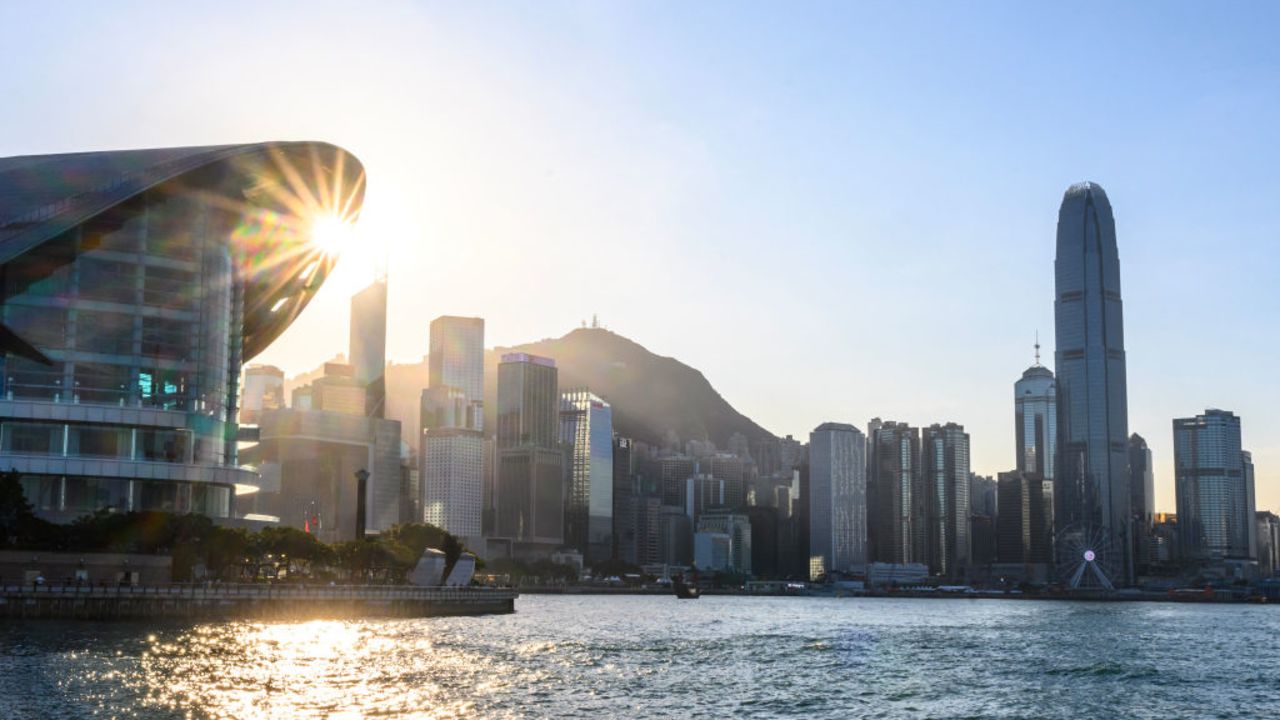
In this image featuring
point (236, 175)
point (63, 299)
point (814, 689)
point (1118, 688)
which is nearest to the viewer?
point (814, 689)

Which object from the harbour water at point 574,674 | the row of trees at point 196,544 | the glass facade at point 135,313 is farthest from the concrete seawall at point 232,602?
the glass facade at point 135,313

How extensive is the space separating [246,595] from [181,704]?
177 ft

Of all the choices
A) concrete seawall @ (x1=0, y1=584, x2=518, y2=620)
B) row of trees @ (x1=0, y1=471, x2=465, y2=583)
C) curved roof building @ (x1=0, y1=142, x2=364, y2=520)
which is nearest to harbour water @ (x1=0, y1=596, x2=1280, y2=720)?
concrete seawall @ (x1=0, y1=584, x2=518, y2=620)

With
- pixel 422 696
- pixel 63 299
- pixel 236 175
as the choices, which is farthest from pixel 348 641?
pixel 236 175

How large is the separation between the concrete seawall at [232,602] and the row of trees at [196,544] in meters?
7.58

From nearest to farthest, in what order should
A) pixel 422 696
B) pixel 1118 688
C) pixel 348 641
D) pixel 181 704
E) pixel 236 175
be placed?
pixel 181 704, pixel 422 696, pixel 1118 688, pixel 348 641, pixel 236 175

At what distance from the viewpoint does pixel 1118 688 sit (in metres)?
72.9

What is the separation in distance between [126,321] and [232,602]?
3363 centimetres

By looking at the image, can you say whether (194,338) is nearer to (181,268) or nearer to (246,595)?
(181,268)

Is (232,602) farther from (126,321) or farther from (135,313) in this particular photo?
(135,313)

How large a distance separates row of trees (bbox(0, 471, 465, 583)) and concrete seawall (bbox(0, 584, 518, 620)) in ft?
24.9

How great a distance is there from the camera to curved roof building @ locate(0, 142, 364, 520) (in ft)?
390

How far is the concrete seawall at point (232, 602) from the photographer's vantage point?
91062 mm

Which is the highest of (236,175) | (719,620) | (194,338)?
(236,175)
